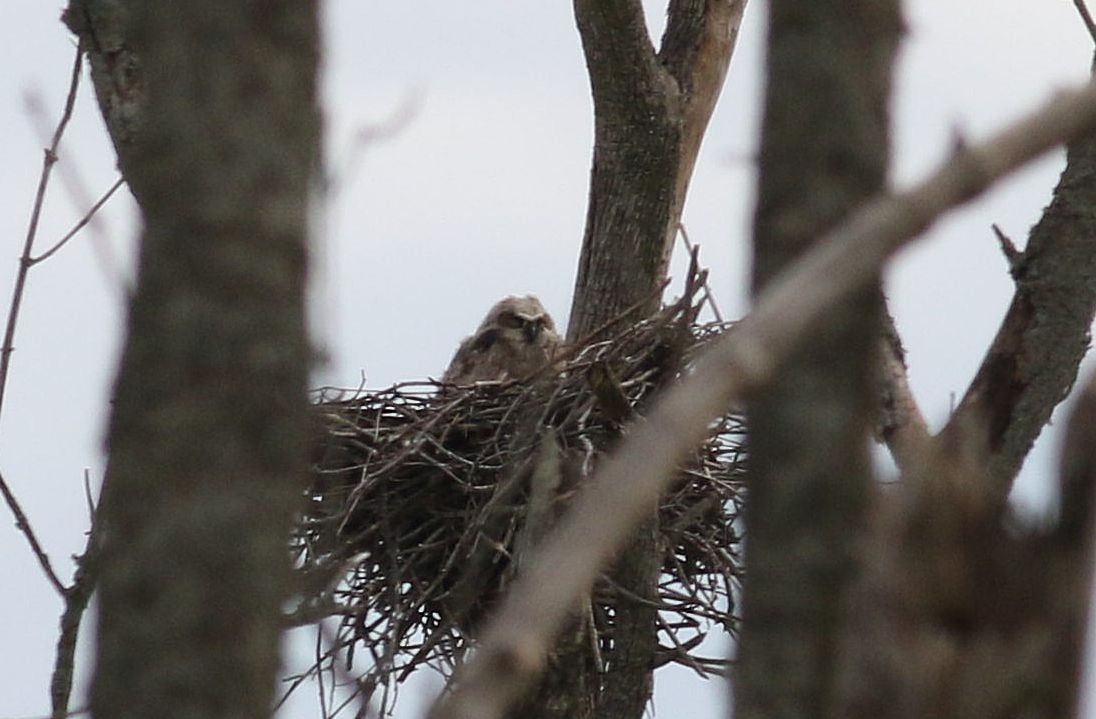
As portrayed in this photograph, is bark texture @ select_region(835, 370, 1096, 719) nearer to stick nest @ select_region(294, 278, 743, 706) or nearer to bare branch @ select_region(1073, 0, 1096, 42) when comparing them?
bare branch @ select_region(1073, 0, 1096, 42)

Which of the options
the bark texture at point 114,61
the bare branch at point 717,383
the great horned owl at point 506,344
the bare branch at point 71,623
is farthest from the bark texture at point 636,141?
the bare branch at point 717,383

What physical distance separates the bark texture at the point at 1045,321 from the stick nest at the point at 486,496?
1611 millimetres

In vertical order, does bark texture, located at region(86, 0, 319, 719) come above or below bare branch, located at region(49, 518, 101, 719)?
below

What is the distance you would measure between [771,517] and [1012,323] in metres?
2.10

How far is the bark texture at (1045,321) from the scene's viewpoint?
3.33 metres

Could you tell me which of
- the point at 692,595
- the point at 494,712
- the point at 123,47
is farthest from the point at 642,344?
the point at 494,712

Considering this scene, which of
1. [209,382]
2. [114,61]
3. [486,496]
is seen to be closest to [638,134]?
[486,496]

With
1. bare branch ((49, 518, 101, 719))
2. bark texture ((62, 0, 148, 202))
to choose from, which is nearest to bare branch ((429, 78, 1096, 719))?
bare branch ((49, 518, 101, 719))

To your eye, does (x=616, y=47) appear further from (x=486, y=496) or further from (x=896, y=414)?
(x=896, y=414)

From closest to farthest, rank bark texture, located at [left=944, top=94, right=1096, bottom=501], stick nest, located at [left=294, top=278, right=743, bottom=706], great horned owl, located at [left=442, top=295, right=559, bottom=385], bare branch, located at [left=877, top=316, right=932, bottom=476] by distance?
bark texture, located at [left=944, top=94, right=1096, bottom=501]
bare branch, located at [left=877, top=316, right=932, bottom=476]
stick nest, located at [left=294, top=278, right=743, bottom=706]
great horned owl, located at [left=442, top=295, right=559, bottom=385]

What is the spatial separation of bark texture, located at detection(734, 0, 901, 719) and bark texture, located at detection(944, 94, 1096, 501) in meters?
1.16

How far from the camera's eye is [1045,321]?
12.4ft

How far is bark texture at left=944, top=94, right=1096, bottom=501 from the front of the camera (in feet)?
10.9

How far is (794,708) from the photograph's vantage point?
175 cm
